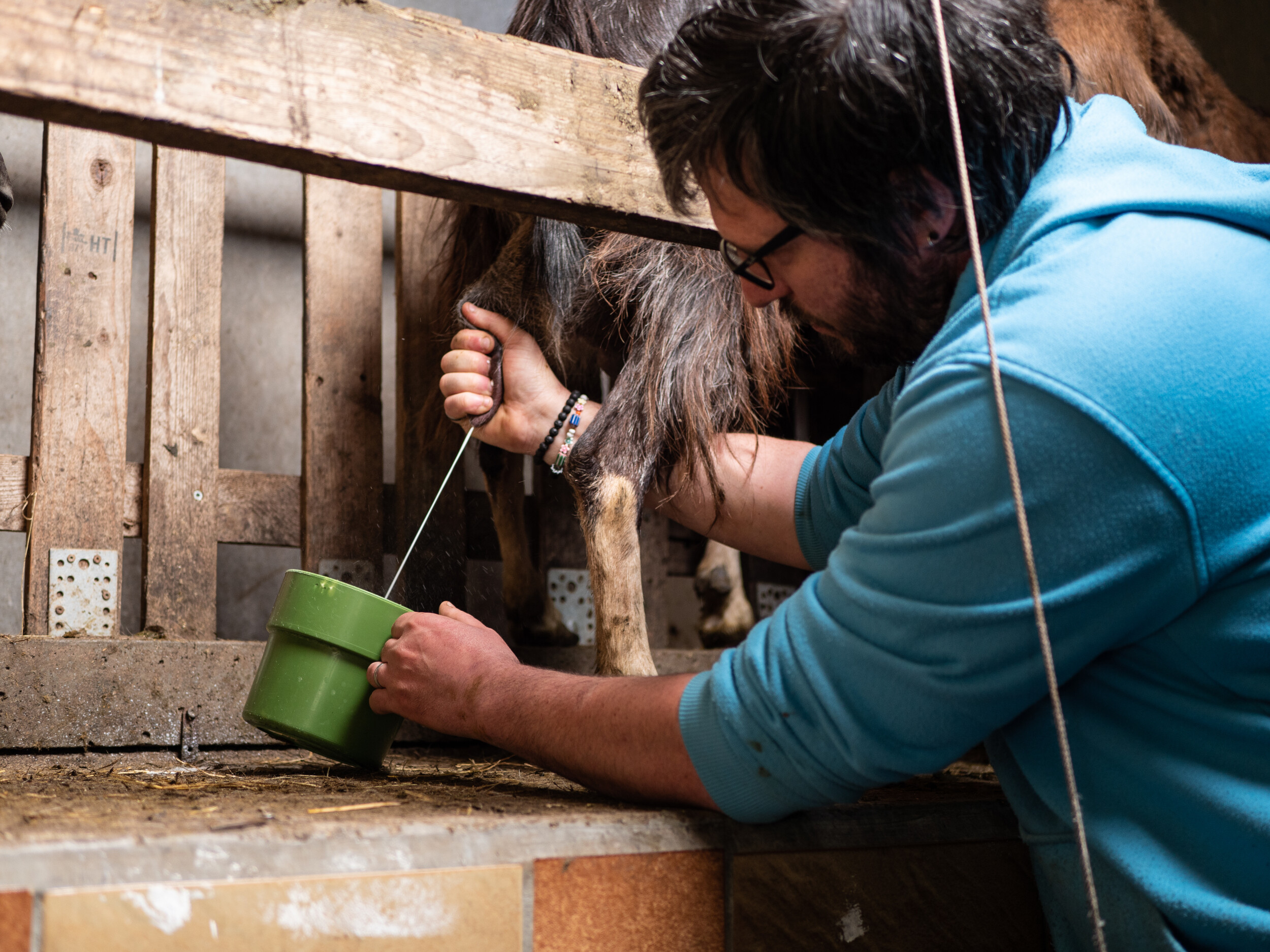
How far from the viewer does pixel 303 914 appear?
0.91 m

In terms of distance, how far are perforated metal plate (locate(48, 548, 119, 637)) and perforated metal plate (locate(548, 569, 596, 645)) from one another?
40.2 inches

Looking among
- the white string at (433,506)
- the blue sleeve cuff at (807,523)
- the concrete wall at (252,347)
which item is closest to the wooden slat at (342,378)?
the white string at (433,506)

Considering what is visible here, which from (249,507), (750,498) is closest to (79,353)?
(249,507)

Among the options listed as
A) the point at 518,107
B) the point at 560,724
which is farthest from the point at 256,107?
the point at 560,724

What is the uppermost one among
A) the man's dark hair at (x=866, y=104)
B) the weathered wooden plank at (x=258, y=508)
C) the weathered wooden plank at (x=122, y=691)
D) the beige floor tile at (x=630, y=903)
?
the man's dark hair at (x=866, y=104)

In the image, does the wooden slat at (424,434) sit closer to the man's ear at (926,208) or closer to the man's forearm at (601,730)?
the man's forearm at (601,730)

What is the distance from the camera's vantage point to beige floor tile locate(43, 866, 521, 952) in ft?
2.74

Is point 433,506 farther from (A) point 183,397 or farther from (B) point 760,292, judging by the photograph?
(B) point 760,292

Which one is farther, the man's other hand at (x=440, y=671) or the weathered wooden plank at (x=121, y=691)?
the weathered wooden plank at (x=121, y=691)

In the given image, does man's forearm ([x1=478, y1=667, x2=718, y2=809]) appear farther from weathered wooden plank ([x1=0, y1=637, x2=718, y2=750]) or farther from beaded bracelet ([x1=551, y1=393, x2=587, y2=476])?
weathered wooden plank ([x1=0, y1=637, x2=718, y2=750])

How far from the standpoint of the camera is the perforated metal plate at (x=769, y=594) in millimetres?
3227

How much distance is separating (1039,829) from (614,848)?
0.43 meters

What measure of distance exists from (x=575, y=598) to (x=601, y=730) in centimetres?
161

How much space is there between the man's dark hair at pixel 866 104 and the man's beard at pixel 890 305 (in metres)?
0.03
